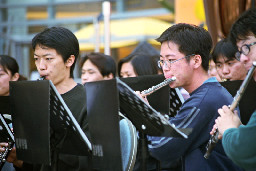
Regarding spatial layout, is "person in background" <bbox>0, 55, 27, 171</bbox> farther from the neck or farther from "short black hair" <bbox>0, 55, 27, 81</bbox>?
the neck

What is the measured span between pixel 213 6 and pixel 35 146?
4118mm

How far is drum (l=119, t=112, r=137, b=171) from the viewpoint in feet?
10.3

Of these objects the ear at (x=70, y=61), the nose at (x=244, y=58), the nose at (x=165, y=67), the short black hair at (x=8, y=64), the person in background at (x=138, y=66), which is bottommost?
the person in background at (x=138, y=66)

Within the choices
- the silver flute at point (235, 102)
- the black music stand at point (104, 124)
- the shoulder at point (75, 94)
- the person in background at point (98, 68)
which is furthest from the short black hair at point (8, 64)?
the silver flute at point (235, 102)

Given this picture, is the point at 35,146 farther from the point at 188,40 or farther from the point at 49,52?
the point at 188,40

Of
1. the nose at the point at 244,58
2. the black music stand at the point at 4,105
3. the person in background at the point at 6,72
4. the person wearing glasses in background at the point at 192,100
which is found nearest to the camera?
the nose at the point at 244,58

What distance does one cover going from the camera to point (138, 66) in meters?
5.51

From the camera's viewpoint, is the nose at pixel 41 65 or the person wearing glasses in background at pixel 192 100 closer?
the person wearing glasses in background at pixel 192 100

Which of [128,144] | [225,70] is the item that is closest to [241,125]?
[128,144]

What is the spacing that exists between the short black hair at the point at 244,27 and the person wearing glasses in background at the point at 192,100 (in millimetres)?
480

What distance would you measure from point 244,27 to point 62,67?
4.76 ft

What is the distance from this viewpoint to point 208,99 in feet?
9.70

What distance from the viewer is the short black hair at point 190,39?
10.5 feet

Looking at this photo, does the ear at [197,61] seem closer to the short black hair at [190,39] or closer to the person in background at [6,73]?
the short black hair at [190,39]
